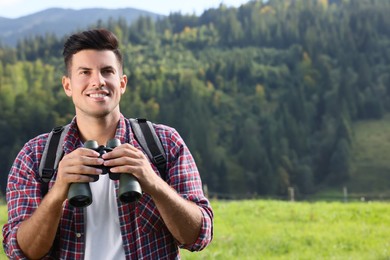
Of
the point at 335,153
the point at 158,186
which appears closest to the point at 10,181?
the point at 158,186

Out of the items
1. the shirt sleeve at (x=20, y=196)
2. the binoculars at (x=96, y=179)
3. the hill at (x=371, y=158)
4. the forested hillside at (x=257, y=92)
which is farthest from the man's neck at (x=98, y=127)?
the hill at (x=371, y=158)

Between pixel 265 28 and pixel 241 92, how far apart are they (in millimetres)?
41403

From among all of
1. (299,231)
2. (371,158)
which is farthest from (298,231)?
→ (371,158)

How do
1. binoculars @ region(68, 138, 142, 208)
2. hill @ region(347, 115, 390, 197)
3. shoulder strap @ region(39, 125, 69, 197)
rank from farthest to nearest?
1. hill @ region(347, 115, 390, 197)
2. shoulder strap @ region(39, 125, 69, 197)
3. binoculars @ region(68, 138, 142, 208)

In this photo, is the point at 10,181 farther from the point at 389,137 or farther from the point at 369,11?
the point at 369,11

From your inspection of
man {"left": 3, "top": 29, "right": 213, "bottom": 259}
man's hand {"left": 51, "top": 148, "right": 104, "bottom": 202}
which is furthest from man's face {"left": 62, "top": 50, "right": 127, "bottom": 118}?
man's hand {"left": 51, "top": 148, "right": 104, "bottom": 202}

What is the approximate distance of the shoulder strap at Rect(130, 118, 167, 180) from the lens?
292 cm

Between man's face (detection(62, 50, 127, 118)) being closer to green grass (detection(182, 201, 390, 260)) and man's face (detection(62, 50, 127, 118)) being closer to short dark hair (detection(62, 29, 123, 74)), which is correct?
short dark hair (detection(62, 29, 123, 74))

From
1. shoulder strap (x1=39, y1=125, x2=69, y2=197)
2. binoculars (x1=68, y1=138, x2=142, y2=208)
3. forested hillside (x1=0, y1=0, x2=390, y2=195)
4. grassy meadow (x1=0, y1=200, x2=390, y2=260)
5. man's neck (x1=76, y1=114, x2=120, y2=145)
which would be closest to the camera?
binoculars (x1=68, y1=138, x2=142, y2=208)

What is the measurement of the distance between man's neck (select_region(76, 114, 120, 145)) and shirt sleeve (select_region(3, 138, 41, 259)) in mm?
235

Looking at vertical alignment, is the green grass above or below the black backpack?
below

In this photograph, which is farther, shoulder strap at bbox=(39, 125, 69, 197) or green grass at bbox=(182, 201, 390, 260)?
green grass at bbox=(182, 201, 390, 260)

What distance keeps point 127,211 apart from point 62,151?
360 millimetres

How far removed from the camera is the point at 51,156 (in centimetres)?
292
